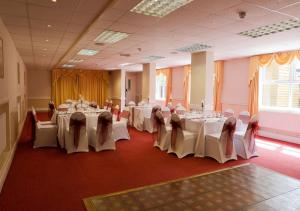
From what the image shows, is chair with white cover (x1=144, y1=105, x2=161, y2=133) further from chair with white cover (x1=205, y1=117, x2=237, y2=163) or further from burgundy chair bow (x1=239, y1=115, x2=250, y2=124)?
chair with white cover (x1=205, y1=117, x2=237, y2=163)

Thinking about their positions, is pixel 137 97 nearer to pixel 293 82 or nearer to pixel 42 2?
pixel 293 82

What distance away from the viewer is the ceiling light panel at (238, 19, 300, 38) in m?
3.92

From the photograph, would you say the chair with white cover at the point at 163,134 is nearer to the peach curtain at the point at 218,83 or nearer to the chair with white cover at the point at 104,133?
the chair with white cover at the point at 104,133

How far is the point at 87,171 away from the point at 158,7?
2947mm

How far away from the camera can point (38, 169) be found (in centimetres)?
399

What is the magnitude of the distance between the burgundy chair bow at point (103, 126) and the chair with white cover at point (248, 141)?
116 inches

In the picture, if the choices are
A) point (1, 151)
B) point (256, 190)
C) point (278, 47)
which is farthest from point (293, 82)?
point (1, 151)

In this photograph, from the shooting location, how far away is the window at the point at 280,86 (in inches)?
266

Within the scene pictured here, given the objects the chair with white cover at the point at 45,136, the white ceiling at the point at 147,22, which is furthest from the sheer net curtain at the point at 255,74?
the chair with white cover at the point at 45,136

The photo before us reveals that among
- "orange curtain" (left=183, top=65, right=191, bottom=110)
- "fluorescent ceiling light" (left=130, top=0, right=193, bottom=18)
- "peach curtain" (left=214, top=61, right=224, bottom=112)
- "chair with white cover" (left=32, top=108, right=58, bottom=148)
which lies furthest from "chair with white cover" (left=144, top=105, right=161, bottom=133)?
"fluorescent ceiling light" (left=130, top=0, right=193, bottom=18)

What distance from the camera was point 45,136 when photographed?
18.1ft

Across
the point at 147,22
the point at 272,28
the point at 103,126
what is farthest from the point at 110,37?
the point at 272,28

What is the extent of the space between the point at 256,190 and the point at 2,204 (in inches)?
134

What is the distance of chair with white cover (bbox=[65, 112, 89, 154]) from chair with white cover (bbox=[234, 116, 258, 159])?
3439 millimetres
